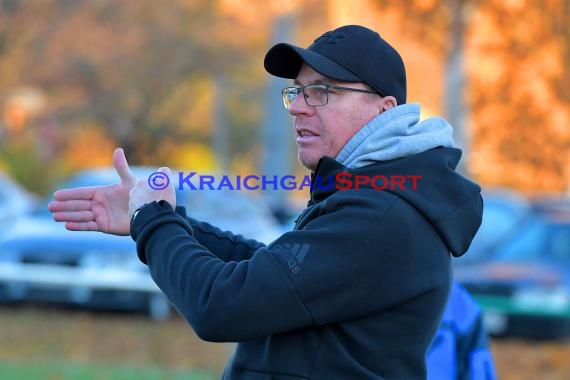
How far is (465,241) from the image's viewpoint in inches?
116

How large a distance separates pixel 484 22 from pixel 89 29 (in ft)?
57.9

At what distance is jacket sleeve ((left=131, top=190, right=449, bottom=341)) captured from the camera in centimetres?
269

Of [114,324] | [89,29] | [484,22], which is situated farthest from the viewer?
[89,29]

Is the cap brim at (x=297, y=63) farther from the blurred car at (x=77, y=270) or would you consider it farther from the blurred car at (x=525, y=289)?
the blurred car at (x=77, y=270)

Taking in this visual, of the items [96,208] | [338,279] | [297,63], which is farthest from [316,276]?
[96,208]

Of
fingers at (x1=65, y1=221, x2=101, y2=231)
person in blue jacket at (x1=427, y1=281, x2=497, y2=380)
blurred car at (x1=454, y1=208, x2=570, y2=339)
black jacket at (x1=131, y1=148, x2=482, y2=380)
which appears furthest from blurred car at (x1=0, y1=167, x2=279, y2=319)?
black jacket at (x1=131, y1=148, x2=482, y2=380)

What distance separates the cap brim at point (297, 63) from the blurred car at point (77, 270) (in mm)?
9466

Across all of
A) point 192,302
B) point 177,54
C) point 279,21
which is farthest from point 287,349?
point 177,54

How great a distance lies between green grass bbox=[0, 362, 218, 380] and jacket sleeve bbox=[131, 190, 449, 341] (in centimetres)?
683

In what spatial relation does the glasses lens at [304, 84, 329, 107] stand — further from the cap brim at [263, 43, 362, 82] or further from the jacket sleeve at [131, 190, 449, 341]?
the jacket sleeve at [131, 190, 449, 341]

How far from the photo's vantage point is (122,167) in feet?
10.4

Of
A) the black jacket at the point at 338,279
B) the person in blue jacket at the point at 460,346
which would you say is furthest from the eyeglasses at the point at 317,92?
the person in blue jacket at the point at 460,346

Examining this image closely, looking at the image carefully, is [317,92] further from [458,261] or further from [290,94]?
[458,261]

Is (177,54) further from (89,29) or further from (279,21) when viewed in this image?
(279,21)
